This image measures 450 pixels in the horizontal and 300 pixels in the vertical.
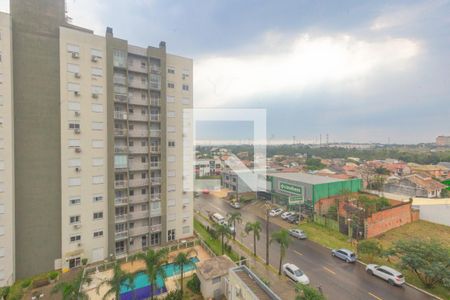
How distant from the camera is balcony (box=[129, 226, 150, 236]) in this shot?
2164 cm

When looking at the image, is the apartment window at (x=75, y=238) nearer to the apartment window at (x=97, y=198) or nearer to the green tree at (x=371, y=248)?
the apartment window at (x=97, y=198)

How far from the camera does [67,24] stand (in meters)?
19.1

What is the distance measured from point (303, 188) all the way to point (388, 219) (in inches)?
405

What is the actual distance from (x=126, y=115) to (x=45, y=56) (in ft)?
25.5

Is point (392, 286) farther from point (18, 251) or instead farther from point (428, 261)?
point (18, 251)

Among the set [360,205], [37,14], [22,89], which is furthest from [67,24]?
[360,205]

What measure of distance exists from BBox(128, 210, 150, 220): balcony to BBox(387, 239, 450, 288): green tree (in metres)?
22.4

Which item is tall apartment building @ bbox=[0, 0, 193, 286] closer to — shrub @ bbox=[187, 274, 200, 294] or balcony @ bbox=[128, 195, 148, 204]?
balcony @ bbox=[128, 195, 148, 204]

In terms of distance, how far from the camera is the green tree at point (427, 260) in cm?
1408

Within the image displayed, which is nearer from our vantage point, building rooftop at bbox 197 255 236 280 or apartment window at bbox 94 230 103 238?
building rooftop at bbox 197 255 236 280

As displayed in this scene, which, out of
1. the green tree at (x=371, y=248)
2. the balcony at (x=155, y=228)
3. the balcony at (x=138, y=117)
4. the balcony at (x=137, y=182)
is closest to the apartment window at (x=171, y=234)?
the balcony at (x=155, y=228)

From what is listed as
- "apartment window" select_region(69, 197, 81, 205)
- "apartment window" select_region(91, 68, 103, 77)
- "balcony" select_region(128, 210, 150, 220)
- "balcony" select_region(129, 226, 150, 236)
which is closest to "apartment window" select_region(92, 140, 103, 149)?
"apartment window" select_region(69, 197, 81, 205)

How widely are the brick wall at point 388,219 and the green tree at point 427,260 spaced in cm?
711

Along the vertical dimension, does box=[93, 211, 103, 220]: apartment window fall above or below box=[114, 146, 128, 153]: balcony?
below
